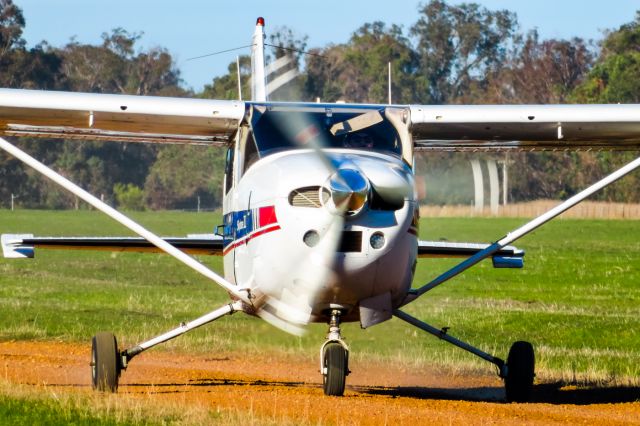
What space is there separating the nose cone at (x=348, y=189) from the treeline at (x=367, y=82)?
5759 centimetres

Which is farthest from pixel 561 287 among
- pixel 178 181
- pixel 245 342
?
pixel 178 181

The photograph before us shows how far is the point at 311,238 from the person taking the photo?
898 centimetres

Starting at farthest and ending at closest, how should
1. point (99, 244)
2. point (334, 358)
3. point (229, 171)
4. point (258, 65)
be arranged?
point (258, 65) → point (99, 244) → point (229, 171) → point (334, 358)

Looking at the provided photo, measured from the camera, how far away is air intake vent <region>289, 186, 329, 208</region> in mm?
8881

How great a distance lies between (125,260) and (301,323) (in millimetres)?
29157

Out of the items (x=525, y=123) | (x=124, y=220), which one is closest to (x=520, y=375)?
(x=525, y=123)

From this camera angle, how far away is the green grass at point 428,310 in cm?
1506

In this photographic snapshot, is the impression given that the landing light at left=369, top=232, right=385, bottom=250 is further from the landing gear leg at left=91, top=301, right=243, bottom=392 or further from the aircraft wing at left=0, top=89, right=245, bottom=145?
the aircraft wing at left=0, top=89, right=245, bottom=145

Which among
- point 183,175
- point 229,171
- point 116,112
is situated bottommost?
point 183,175

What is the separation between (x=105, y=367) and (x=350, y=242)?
2.80 meters

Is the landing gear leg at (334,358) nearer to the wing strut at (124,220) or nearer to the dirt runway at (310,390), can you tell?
the dirt runway at (310,390)

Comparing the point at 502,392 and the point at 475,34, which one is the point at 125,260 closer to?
the point at 502,392

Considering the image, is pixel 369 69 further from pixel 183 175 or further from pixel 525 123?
pixel 525 123

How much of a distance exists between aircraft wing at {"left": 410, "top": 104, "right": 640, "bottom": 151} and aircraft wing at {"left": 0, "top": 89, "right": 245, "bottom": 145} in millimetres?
1621
